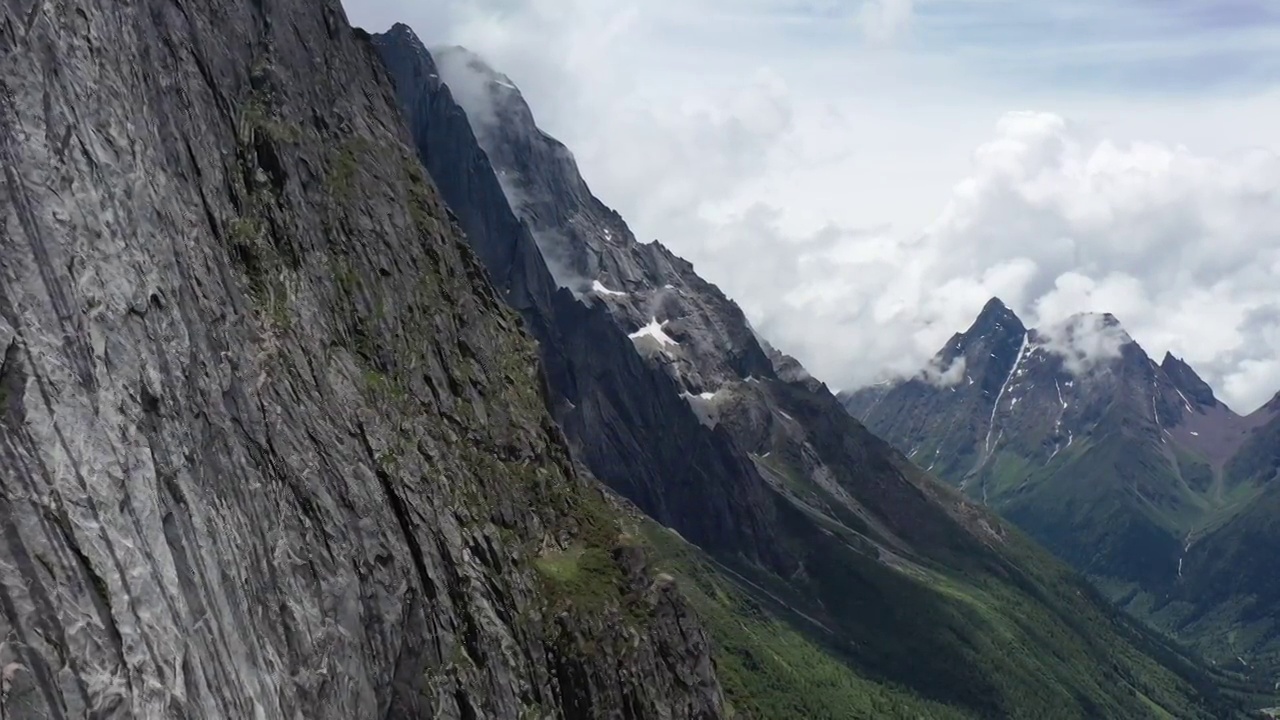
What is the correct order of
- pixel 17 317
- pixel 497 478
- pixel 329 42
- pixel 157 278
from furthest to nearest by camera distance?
pixel 329 42
pixel 497 478
pixel 157 278
pixel 17 317

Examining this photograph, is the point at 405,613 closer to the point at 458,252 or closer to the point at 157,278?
the point at 157,278

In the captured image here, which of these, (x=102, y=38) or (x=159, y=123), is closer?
(x=102, y=38)

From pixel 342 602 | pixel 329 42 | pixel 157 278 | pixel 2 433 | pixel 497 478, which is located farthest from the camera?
pixel 329 42

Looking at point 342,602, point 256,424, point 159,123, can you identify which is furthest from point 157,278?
point 342,602

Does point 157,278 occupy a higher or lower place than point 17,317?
higher

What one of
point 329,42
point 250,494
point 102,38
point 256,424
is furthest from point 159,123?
point 329,42

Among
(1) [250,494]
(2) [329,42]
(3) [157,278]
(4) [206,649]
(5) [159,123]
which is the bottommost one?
(4) [206,649]
